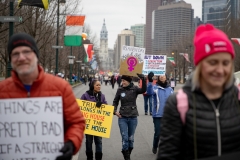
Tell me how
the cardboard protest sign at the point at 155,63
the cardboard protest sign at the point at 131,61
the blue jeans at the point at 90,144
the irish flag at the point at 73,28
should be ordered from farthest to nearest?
the irish flag at the point at 73,28, the cardboard protest sign at the point at 155,63, the cardboard protest sign at the point at 131,61, the blue jeans at the point at 90,144

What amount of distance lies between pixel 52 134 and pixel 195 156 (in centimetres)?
113

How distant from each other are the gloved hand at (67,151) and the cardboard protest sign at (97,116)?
19.4 ft

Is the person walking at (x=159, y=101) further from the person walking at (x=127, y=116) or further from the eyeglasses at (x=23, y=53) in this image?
the eyeglasses at (x=23, y=53)

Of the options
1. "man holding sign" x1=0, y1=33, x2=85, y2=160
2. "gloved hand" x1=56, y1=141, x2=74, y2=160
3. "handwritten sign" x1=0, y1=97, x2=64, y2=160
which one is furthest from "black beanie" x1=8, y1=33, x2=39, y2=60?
"gloved hand" x1=56, y1=141, x2=74, y2=160

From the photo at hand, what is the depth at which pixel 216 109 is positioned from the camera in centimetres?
291

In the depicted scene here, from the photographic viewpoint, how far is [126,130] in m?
9.05

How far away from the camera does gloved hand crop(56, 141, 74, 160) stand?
124 inches

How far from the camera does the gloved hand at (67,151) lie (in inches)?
124

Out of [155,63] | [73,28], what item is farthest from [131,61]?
[73,28]

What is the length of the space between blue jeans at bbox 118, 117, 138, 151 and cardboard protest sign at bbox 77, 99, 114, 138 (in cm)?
50

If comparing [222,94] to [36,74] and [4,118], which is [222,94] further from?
[4,118]

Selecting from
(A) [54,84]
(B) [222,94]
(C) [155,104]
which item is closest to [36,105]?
(A) [54,84]

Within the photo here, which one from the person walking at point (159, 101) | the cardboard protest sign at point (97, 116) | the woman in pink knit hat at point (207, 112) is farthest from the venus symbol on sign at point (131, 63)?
the woman in pink knit hat at point (207, 112)

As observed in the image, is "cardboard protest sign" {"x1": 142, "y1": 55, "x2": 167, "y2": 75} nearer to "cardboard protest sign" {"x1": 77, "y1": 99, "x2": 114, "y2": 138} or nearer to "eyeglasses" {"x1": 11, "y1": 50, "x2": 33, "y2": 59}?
"cardboard protest sign" {"x1": 77, "y1": 99, "x2": 114, "y2": 138}
